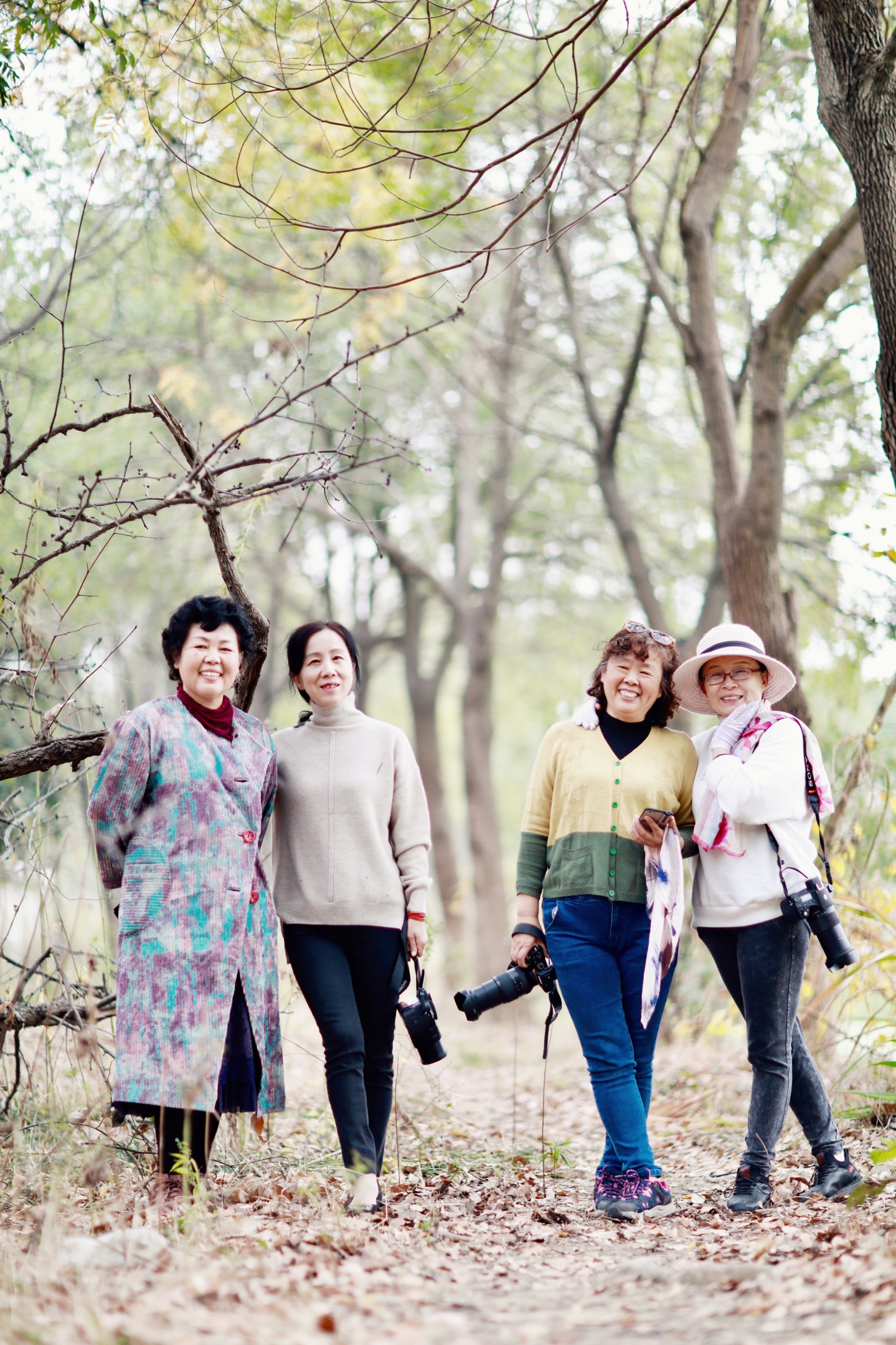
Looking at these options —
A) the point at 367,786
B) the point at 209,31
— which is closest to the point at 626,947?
the point at 367,786

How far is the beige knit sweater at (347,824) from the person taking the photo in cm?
386

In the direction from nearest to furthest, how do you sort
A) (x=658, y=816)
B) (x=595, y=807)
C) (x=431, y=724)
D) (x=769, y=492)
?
(x=658, y=816) → (x=595, y=807) → (x=769, y=492) → (x=431, y=724)

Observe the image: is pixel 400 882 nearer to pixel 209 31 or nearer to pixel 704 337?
pixel 209 31

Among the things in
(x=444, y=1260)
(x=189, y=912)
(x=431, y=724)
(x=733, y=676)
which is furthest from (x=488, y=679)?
(x=444, y=1260)

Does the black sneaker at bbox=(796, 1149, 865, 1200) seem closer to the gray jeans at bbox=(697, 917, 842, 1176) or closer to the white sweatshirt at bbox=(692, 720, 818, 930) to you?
→ the gray jeans at bbox=(697, 917, 842, 1176)

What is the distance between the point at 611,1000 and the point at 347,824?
1.07 meters

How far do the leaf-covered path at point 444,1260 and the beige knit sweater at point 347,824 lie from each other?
0.91 metres

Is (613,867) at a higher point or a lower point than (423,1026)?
higher

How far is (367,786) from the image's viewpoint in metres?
3.98

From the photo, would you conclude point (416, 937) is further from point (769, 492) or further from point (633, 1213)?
point (769, 492)

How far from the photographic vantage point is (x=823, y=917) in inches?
146

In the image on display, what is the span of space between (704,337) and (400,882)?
14.8ft

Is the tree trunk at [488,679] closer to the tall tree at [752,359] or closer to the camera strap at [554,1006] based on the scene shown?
the tall tree at [752,359]

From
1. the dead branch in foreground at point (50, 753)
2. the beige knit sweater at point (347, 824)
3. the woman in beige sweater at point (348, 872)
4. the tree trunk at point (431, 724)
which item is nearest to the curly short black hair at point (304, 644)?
the woman in beige sweater at point (348, 872)
